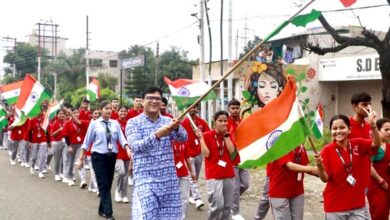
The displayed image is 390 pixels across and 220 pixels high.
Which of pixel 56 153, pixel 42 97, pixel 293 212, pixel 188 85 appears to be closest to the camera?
pixel 293 212

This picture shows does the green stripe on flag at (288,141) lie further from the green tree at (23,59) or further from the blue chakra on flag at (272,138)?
the green tree at (23,59)

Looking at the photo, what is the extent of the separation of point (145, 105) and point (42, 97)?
610 centimetres

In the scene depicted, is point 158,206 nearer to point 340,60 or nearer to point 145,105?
point 145,105

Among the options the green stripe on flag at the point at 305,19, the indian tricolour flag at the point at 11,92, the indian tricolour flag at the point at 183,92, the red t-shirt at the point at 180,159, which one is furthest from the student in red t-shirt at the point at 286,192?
the indian tricolour flag at the point at 11,92

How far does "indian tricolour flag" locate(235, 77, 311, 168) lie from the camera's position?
14.2 feet

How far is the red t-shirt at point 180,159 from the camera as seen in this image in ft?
22.4

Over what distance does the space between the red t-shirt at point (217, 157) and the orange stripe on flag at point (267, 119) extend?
1.40m

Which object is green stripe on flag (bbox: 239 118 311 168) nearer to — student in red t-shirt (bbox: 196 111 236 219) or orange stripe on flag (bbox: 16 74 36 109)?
student in red t-shirt (bbox: 196 111 236 219)

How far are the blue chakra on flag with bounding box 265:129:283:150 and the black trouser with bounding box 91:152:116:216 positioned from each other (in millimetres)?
3641

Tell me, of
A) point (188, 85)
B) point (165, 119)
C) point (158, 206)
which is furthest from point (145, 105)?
point (188, 85)

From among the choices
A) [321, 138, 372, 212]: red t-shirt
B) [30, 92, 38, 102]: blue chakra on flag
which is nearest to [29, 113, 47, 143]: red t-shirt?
[30, 92, 38, 102]: blue chakra on flag

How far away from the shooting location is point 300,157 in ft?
17.4

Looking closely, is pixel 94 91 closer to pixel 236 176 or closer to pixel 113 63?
pixel 236 176

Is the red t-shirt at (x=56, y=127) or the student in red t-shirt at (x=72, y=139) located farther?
the red t-shirt at (x=56, y=127)
